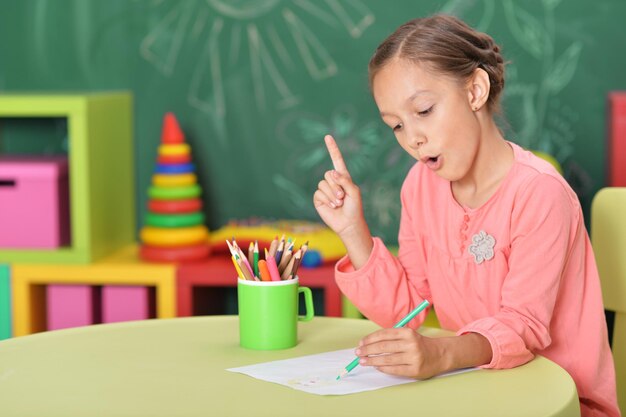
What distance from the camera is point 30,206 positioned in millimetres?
2566

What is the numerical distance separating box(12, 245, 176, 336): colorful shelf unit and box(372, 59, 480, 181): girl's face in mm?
1193

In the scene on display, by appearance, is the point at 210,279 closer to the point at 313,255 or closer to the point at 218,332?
the point at 313,255

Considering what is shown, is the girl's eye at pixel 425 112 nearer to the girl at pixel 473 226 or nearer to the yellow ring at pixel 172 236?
the girl at pixel 473 226

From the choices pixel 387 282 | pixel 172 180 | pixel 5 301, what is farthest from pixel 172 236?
pixel 387 282

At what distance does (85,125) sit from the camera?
249cm

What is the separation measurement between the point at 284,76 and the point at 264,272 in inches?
56.7

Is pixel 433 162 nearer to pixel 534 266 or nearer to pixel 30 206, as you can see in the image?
pixel 534 266

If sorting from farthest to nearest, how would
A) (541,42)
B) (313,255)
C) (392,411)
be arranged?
(541,42) → (313,255) → (392,411)

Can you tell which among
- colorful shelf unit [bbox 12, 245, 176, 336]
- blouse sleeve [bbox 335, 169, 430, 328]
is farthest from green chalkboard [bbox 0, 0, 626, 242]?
blouse sleeve [bbox 335, 169, 430, 328]

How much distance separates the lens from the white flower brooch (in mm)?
1456

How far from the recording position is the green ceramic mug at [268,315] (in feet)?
4.53

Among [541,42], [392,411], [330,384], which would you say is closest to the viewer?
[392,411]

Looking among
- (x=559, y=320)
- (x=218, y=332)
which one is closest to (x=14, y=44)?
(x=218, y=332)

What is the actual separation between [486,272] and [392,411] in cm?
42
